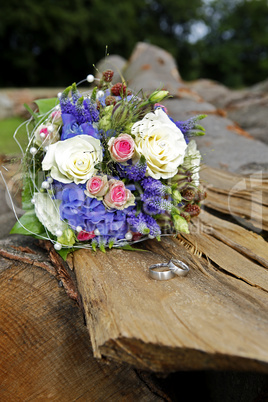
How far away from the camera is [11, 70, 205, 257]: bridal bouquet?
1406 mm

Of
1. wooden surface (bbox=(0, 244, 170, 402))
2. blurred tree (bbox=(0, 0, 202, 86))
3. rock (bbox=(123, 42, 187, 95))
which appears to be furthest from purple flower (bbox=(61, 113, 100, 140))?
blurred tree (bbox=(0, 0, 202, 86))

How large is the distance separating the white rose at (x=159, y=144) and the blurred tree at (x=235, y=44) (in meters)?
17.5

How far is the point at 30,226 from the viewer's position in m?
1.60

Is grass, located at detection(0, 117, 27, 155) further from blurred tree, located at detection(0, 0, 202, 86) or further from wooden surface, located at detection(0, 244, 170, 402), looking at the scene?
blurred tree, located at detection(0, 0, 202, 86)

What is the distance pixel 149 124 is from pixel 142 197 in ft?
0.92

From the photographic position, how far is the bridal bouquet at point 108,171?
1406 millimetres

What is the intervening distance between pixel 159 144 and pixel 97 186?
0.93 ft

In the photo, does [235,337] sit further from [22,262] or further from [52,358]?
[22,262]

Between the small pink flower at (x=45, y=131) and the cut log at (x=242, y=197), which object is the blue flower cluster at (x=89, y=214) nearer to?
the small pink flower at (x=45, y=131)

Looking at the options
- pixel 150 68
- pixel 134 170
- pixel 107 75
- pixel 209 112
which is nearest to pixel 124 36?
pixel 150 68

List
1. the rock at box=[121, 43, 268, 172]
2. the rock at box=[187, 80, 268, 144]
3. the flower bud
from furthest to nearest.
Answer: the rock at box=[187, 80, 268, 144]
the rock at box=[121, 43, 268, 172]
the flower bud

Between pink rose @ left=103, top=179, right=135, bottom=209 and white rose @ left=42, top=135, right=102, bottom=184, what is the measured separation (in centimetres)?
10

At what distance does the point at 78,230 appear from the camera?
56.6 inches

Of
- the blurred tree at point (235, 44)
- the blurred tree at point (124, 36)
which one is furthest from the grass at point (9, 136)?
the blurred tree at point (235, 44)
